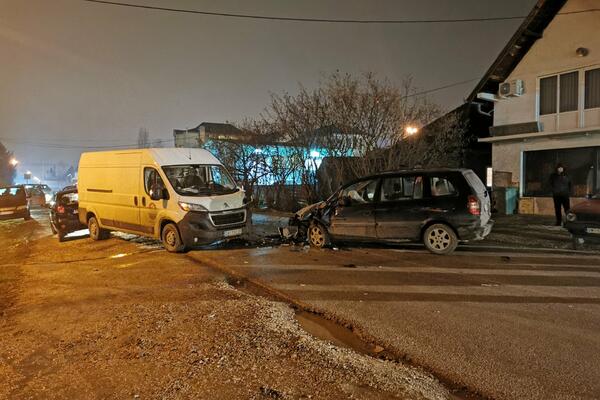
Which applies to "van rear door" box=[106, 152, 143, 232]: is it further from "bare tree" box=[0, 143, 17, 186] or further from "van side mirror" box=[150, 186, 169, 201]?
"bare tree" box=[0, 143, 17, 186]

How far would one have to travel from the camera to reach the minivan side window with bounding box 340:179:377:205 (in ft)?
33.0

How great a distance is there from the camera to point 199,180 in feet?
36.0

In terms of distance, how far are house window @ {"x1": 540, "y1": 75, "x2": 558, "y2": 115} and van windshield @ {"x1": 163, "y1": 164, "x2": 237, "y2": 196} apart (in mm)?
12808

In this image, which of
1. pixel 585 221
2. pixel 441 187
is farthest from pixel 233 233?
pixel 585 221

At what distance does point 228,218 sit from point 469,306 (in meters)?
6.06

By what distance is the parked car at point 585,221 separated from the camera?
924cm

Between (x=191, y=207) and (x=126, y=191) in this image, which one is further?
(x=126, y=191)

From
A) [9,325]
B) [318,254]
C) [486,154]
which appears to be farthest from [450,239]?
[486,154]

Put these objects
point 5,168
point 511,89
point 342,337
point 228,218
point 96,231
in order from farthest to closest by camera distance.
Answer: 1. point 5,168
2. point 511,89
3. point 96,231
4. point 228,218
5. point 342,337

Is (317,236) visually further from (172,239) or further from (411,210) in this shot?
(172,239)

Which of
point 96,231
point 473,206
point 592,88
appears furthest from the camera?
point 592,88

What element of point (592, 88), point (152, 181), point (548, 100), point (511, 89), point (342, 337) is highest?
point (511, 89)

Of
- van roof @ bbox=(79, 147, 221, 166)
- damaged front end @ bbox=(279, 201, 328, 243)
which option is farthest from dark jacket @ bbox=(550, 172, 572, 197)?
van roof @ bbox=(79, 147, 221, 166)

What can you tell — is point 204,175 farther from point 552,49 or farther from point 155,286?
point 552,49
